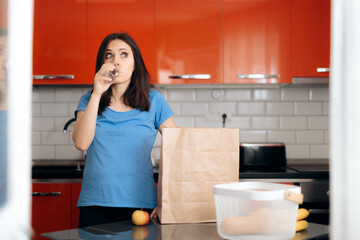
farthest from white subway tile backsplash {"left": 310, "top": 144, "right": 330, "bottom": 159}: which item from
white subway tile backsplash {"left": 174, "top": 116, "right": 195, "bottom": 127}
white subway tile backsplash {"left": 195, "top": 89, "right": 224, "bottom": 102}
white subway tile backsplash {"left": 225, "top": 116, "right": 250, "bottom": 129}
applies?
white subway tile backsplash {"left": 174, "top": 116, "right": 195, "bottom": 127}

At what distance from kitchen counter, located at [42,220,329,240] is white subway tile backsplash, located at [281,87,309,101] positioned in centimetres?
170

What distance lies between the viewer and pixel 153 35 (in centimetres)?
251

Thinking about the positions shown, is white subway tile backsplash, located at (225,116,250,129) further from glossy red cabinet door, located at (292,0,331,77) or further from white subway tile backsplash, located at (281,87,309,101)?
glossy red cabinet door, located at (292,0,331,77)

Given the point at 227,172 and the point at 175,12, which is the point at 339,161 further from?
the point at 175,12

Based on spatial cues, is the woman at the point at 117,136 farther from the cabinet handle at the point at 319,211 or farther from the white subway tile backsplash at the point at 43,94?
the white subway tile backsplash at the point at 43,94

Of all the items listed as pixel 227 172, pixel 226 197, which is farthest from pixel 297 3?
pixel 226 197

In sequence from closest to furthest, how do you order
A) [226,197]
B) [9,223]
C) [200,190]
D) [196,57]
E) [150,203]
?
[9,223], [226,197], [200,190], [150,203], [196,57]

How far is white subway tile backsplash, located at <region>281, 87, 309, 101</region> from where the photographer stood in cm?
279

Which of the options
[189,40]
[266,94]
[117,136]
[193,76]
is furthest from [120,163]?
[266,94]

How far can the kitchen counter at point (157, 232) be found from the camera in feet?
3.46

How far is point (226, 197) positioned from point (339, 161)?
1.21ft

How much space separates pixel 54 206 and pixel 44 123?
0.74m

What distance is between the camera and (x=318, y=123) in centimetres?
280

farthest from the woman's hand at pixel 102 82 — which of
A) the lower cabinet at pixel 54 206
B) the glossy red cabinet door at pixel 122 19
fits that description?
the glossy red cabinet door at pixel 122 19
